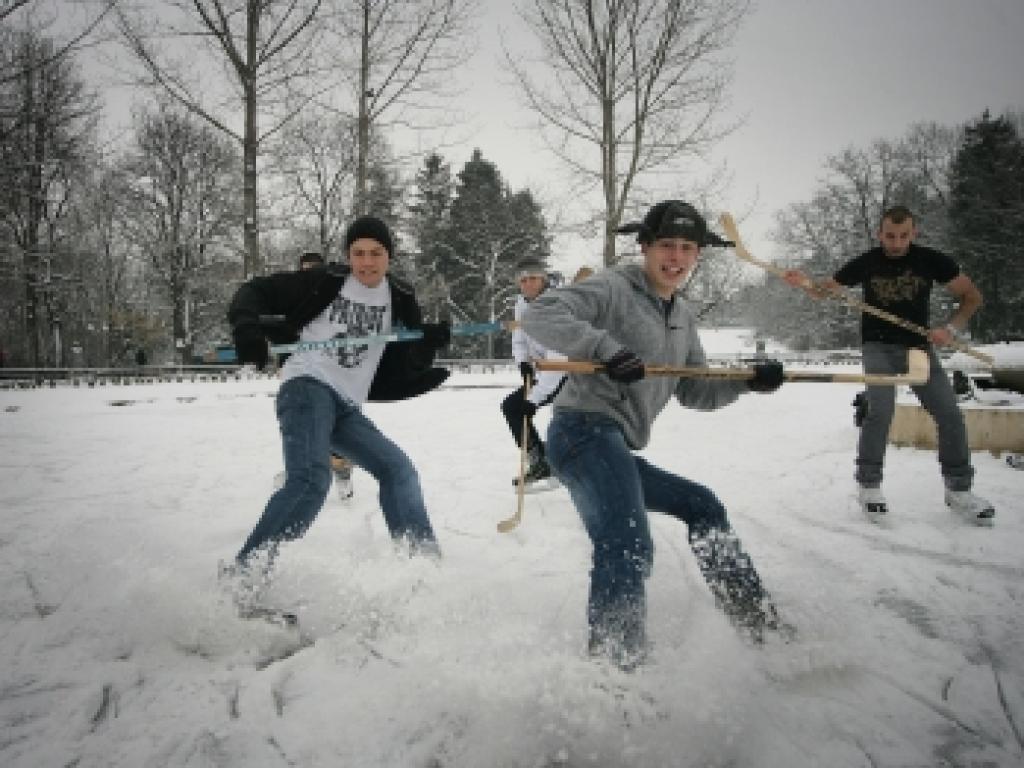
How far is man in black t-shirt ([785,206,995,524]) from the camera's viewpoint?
12.5ft

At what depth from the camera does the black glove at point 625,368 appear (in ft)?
6.66

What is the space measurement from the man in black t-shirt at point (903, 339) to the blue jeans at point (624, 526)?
85.5 inches

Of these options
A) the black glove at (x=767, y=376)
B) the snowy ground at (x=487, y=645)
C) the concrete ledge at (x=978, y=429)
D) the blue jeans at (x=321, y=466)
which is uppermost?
the black glove at (x=767, y=376)

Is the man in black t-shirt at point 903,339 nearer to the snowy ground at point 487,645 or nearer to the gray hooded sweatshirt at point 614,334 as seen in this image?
the snowy ground at point 487,645

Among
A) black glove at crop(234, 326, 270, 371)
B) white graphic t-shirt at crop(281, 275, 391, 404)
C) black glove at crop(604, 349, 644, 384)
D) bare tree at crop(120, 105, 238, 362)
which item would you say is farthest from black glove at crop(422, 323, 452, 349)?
bare tree at crop(120, 105, 238, 362)

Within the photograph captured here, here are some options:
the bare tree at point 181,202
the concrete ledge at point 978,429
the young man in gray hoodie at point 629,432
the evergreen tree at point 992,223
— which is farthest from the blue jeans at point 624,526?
the evergreen tree at point 992,223

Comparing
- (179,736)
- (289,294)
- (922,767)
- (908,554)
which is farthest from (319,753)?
(908,554)

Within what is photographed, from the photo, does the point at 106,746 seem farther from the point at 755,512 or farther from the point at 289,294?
the point at 755,512

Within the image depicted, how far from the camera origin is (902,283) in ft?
13.0

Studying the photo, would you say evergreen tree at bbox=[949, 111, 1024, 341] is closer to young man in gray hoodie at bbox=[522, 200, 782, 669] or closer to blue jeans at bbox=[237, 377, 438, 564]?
young man in gray hoodie at bbox=[522, 200, 782, 669]

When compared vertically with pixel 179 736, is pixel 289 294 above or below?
above

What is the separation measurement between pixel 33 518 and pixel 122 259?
38000 mm

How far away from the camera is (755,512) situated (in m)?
4.09

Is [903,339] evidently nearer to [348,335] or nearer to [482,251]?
[348,335]
